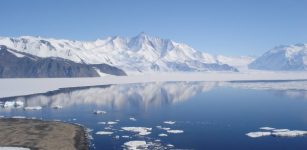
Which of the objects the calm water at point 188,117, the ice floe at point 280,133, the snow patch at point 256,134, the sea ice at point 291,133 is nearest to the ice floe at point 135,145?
the calm water at point 188,117

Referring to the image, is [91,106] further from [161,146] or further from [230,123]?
[161,146]

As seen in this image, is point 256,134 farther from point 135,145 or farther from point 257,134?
point 135,145

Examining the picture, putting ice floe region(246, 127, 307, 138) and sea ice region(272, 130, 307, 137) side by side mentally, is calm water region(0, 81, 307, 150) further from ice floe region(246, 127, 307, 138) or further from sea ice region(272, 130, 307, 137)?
sea ice region(272, 130, 307, 137)

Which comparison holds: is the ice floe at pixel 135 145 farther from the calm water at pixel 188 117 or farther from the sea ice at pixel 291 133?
the sea ice at pixel 291 133

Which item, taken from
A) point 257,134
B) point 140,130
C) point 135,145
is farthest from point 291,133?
point 135,145

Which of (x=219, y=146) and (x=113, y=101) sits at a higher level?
(x=113, y=101)

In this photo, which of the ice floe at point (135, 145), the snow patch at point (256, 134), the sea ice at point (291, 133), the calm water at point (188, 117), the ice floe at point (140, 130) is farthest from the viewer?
the ice floe at point (140, 130)

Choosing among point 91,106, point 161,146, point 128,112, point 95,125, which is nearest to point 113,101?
point 91,106

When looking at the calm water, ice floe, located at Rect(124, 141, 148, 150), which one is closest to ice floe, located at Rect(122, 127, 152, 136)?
the calm water
